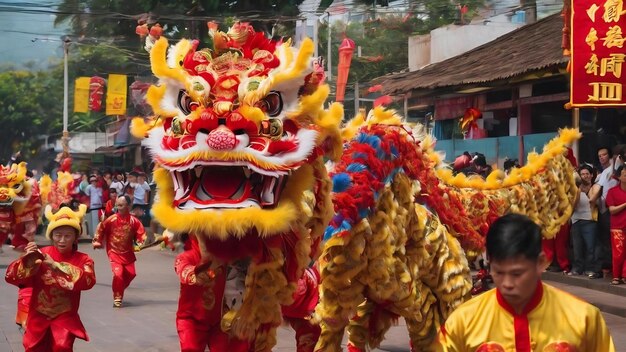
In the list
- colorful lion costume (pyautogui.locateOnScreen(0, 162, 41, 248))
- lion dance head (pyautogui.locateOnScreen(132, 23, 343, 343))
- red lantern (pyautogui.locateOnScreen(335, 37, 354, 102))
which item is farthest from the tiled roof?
lion dance head (pyautogui.locateOnScreen(132, 23, 343, 343))

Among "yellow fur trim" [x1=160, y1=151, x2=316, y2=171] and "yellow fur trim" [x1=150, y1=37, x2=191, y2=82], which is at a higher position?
"yellow fur trim" [x1=150, y1=37, x2=191, y2=82]

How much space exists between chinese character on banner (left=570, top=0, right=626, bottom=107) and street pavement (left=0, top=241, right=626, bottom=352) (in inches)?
93.5

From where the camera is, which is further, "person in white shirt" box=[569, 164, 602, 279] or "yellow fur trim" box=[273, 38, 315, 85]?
"person in white shirt" box=[569, 164, 602, 279]

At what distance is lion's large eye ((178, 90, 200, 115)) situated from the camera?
19.7ft

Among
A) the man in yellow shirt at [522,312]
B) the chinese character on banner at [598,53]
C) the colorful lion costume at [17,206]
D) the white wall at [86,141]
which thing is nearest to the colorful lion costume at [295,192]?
the man in yellow shirt at [522,312]

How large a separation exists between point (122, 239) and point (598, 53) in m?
6.17

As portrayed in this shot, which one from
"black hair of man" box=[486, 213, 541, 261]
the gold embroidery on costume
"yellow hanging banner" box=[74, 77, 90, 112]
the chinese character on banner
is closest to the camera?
"black hair of man" box=[486, 213, 541, 261]

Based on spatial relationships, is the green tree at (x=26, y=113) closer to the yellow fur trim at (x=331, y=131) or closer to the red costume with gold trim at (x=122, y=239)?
the red costume with gold trim at (x=122, y=239)

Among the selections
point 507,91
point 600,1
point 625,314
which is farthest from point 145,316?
point 507,91

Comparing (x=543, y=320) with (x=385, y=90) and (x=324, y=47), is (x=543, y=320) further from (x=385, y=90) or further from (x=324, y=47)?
(x=324, y=47)

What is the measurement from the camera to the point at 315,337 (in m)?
7.19

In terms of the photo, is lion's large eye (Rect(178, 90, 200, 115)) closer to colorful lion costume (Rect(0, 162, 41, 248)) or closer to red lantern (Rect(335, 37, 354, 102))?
colorful lion costume (Rect(0, 162, 41, 248))

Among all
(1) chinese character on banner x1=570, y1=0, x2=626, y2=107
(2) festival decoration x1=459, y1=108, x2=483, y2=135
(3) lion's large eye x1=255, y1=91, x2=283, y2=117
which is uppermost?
(1) chinese character on banner x1=570, y1=0, x2=626, y2=107

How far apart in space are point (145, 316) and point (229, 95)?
6.70m
